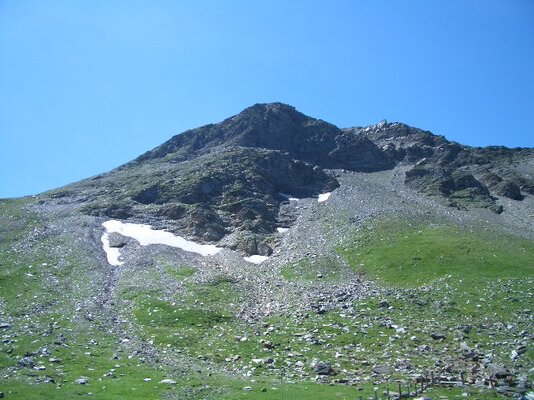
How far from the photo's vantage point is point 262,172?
429 feet

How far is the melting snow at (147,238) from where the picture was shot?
275ft

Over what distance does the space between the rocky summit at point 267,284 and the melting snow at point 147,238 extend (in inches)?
23.7

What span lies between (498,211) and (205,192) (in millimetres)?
68731

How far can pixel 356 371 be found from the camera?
110 ft

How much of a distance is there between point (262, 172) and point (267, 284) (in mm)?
69448

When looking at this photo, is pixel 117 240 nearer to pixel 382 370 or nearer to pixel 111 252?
pixel 111 252

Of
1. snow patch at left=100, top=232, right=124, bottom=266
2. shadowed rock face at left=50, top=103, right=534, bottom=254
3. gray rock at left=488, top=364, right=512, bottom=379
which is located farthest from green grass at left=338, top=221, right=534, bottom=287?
snow patch at left=100, top=232, right=124, bottom=266

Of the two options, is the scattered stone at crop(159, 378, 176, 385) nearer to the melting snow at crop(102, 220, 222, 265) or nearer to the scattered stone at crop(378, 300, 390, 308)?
the scattered stone at crop(378, 300, 390, 308)

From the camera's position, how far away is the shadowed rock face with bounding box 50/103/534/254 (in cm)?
10288

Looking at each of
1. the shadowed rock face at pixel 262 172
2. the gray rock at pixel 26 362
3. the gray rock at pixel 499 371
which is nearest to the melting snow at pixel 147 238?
the shadowed rock face at pixel 262 172

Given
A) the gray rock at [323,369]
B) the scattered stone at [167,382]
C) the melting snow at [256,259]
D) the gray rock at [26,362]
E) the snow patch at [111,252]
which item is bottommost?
the gray rock at [323,369]

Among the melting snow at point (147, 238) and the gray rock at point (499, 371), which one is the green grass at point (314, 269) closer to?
the melting snow at point (147, 238)

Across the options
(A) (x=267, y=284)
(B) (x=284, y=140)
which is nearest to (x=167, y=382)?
(A) (x=267, y=284)

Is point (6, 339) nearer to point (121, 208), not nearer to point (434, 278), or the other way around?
point (434, 278)
